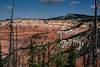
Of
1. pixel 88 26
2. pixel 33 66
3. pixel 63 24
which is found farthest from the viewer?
pixel 63 24

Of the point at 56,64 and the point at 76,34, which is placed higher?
the point at 76,34

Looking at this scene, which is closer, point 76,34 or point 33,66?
point 33,66

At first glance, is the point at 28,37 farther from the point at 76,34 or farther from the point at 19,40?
the point at 76,34

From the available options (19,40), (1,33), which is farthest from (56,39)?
(1,33)

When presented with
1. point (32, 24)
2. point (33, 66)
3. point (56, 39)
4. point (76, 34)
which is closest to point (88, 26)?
→ point (76, 34)

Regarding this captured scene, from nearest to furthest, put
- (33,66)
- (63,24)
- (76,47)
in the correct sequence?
(33,66)
(76,47)
(63,24)

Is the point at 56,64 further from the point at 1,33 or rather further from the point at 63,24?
the point at 1,33
